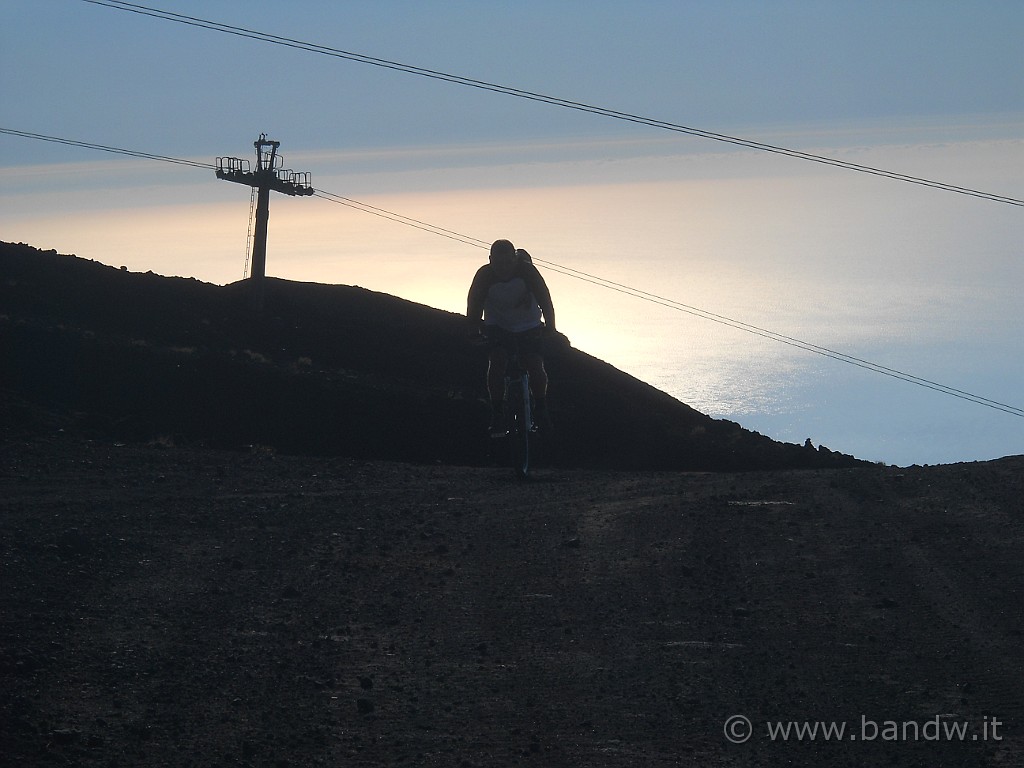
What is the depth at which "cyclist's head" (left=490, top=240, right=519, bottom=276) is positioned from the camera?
1352 cm

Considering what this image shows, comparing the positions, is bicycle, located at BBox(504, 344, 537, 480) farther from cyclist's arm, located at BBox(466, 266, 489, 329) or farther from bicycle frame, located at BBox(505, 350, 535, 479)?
cyclist's arm, located at BBox(466, 266, 489, 329)

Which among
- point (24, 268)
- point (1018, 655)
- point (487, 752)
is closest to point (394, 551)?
point (487, 752)

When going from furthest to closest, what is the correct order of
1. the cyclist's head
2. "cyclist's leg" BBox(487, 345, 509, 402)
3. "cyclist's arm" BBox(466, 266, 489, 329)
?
"cyclist's leg" BBox(487, 345, 509, 402)
"cyclist's arm" BBox(466, 266, 489, 329)
the cyclist's head

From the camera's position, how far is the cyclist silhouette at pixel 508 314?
1367 cm

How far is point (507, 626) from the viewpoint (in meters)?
7.41

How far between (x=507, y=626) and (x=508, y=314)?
686 cm

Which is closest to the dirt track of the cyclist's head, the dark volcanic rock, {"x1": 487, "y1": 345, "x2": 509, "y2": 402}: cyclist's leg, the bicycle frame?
the bicycle frame

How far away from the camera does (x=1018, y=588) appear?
821 centimetres

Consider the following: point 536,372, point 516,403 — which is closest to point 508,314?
point 536,372

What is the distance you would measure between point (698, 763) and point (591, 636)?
1759mm

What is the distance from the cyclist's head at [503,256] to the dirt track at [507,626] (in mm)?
3015

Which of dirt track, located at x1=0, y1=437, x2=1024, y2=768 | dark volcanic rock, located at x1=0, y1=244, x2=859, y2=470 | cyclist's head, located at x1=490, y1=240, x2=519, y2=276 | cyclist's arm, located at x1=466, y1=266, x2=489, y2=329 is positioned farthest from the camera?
dark volcanic rock, located at x1=0, y1=244, x2=859, y2=470

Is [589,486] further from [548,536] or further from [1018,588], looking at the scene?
[1018,588]

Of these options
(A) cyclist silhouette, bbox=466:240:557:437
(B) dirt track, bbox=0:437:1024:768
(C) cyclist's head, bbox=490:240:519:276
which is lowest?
(B) dirt track, bbox=0:437:1024:768
